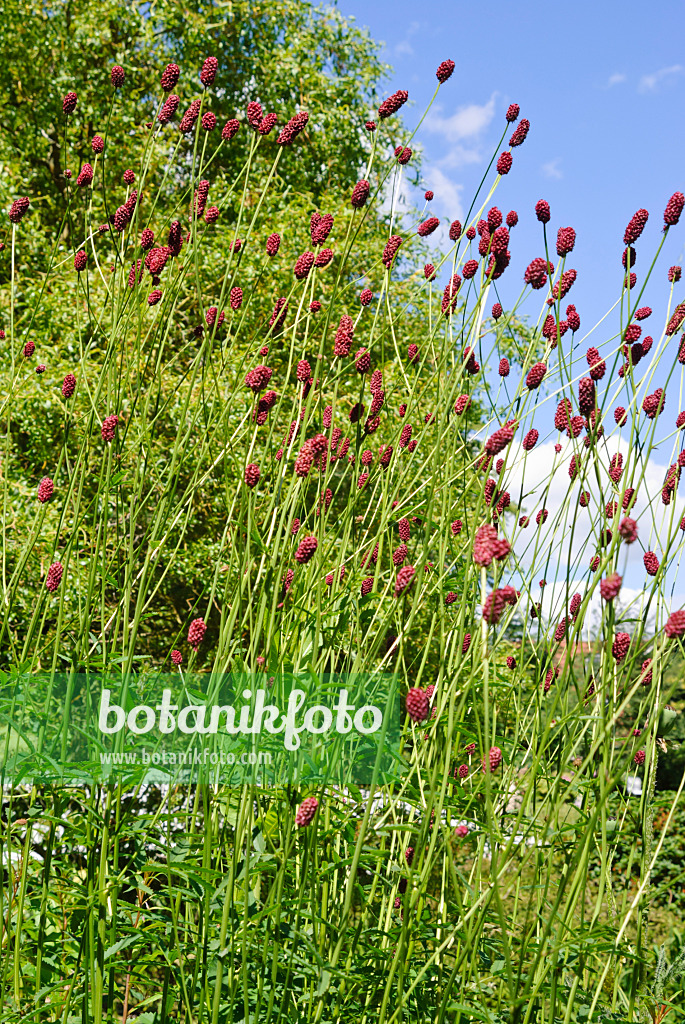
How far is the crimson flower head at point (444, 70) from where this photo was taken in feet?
5.91

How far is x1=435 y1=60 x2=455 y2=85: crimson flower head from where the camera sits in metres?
1.80

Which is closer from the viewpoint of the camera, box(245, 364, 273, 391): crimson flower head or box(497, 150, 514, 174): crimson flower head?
box(245, 364, 273, 391): crimson flower head

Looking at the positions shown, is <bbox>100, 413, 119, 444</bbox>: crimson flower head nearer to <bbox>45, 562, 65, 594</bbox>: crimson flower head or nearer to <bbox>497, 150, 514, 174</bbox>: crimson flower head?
<bbox>45, 562, 65, 594</bbox>: crimson flower head

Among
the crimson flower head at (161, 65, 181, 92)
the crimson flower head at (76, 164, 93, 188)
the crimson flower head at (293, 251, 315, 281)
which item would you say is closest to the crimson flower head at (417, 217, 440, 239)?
the crimson flower head at (293, 251, 315, 281)

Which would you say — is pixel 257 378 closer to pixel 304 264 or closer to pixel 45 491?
pixel 304 264

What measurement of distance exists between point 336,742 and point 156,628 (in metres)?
6.51

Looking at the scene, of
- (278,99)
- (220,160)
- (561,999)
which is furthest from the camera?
(220,160)

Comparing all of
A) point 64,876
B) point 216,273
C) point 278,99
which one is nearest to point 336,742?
point 64,876

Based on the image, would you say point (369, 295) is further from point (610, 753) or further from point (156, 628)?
point (156, 628)

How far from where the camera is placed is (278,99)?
29.3 feet

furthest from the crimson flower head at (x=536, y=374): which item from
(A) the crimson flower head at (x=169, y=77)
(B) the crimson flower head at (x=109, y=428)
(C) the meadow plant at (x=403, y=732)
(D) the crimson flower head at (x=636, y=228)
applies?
(A) the crimson flower head at (x=169, y=77)

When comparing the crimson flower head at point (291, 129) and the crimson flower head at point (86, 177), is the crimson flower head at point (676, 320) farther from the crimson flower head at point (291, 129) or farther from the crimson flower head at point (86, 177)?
the crimson flower head at point (86, 177)

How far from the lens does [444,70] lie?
71.3 inches

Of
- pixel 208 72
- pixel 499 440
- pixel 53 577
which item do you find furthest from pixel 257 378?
pixel 208 72
